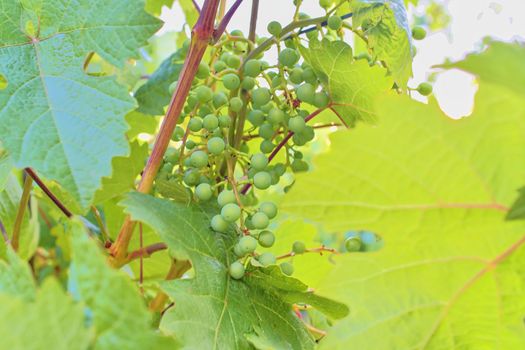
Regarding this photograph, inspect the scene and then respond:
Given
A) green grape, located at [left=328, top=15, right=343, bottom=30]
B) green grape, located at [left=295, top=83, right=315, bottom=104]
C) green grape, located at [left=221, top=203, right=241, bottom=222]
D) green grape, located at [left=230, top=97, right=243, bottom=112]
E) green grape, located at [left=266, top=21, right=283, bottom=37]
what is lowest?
green grape, located at [left=221, top=203, right=241, bottom=222]

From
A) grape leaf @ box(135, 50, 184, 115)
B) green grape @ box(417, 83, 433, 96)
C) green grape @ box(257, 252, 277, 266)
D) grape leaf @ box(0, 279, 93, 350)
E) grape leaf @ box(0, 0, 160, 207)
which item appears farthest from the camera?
grape leaf @ box(135, 50, 184, 115)

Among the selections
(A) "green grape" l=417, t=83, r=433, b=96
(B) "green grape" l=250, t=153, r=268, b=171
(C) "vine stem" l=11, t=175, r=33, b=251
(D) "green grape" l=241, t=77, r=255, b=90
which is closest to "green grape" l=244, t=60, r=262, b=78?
(D) "green grape" l=241, t=77, r=255, b=90

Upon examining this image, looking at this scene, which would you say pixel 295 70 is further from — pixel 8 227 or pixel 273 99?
pixel 8 227

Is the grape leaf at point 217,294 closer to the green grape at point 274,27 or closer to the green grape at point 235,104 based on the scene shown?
the green grape at point 235,104

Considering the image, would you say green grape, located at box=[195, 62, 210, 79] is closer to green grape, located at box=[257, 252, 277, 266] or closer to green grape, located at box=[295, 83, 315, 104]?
green grape, located at box=[295, 83, 315, 104]

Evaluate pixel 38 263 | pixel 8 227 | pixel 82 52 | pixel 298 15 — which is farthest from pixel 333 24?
pixel 38 263

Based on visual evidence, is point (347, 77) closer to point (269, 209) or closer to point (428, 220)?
point (269, 209)

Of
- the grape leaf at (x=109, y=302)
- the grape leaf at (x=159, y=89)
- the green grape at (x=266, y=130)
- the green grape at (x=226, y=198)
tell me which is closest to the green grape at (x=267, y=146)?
the green grape at (x=266, y=130)

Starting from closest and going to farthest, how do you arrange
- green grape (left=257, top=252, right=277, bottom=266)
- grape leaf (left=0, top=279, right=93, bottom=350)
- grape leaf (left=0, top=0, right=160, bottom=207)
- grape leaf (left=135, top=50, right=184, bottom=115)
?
grape leaf (left=0, top=279, right=93, bottom=350) < grape leaf (left=0, top=0, right=160, bottom=207) < green grape (left=257, top=252, right=277, bottom=266) < grape leaf (left=135, top=50, right=184, bottom=115)
